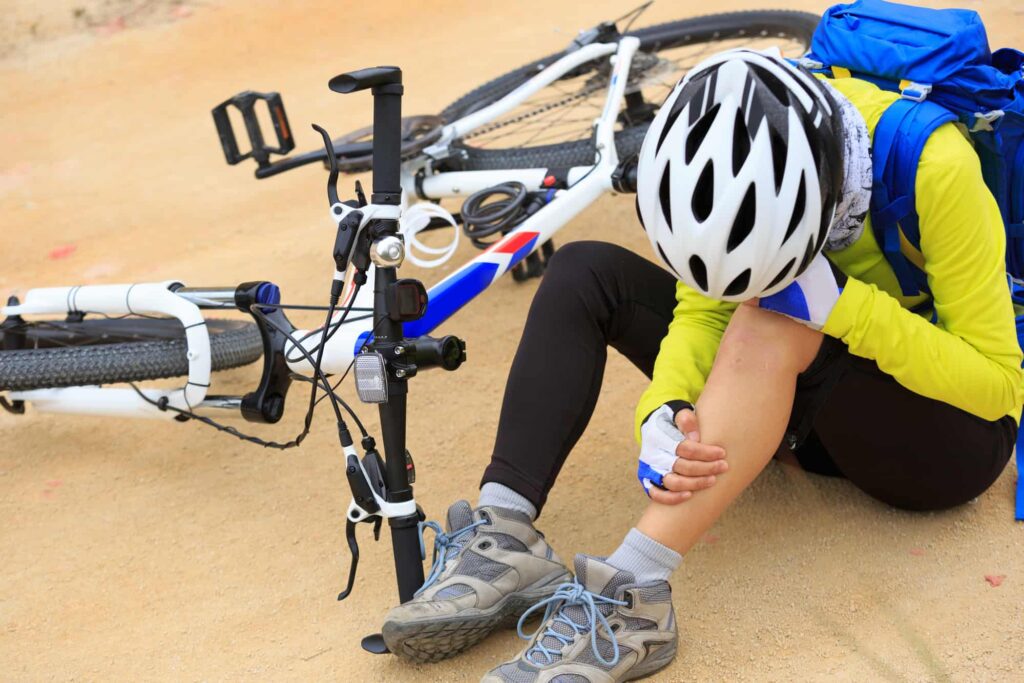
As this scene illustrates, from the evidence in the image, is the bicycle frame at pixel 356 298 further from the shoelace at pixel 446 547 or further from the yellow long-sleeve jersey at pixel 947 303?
the yellow long-sleeve jersey at pixel 947 303

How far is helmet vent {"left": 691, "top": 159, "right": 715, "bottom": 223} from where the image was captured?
1.49 metres

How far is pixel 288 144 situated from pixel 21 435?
1.14 metres

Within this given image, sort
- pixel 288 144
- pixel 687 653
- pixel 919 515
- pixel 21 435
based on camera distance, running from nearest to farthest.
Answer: pixel 687 653
pixel 919 515
pixel 288 144
pixel 21 435

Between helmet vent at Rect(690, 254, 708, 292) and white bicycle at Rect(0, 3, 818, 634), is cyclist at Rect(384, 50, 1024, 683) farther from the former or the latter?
white bicycle at Rect(0, 3, 818, 634)

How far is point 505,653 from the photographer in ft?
5.96

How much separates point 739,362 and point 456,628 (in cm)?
62

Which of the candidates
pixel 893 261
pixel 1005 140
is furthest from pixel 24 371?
pixel 1005 140

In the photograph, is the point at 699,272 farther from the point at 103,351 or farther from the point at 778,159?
the point at 103,351

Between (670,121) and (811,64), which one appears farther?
(811,64)

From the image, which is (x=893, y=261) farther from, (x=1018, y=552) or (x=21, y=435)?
(x=21, y=435)

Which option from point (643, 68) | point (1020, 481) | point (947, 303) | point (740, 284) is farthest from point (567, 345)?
point (643, 68)

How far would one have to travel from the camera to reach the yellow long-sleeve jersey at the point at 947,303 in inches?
62.4

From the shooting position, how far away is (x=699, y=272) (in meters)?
1.55

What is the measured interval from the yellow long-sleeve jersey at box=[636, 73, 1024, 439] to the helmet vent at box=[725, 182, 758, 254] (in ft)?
0.69
